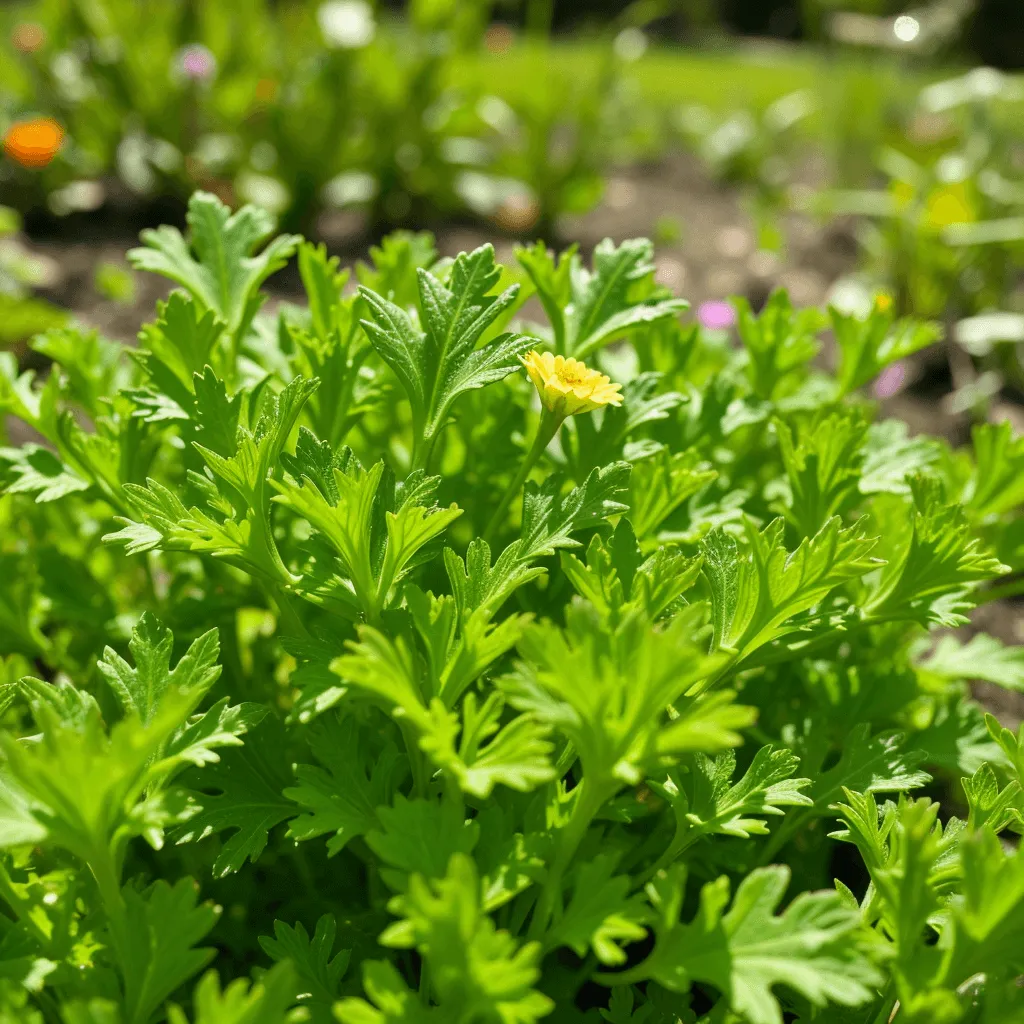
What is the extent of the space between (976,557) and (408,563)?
0.70 meters

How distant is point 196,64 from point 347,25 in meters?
0.54

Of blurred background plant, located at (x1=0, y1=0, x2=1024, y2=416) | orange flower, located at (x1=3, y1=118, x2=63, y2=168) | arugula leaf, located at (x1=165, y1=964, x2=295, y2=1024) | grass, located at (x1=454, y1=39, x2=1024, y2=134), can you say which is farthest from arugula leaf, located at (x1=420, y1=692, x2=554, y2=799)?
grass, located at (x1=454, y1=39, x2=1024, y2=134)

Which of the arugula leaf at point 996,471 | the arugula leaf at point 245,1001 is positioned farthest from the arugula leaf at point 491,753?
the arugula leaf at point 996,471

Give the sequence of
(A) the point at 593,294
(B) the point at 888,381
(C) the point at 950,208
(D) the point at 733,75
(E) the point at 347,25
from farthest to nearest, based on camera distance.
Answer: (D) the point at 733,75 → (E) the point at 347,25 → (C) the point at 950,208 → (B) the point at 888,381 → (A) the point at 593,294

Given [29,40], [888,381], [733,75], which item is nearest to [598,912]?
[888,381]

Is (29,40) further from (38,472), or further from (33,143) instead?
Result: (38,472)

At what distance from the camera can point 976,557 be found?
126 centimetres

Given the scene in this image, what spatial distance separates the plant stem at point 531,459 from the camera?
123cm

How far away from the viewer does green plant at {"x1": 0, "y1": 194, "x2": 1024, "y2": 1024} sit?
97 cm

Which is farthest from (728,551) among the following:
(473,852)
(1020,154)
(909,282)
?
(1020,154)

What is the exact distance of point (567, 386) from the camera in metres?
1.18

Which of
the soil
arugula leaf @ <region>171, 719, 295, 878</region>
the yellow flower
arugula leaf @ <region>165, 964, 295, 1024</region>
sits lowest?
the soil

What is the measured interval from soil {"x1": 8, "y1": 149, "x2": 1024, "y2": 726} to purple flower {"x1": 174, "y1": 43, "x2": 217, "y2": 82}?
0.46 metres

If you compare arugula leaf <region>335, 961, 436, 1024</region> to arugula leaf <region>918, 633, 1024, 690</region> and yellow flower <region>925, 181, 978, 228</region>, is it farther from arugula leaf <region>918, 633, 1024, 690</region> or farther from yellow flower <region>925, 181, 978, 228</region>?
yellow flower <region>925, 181, 978, 228</region>
